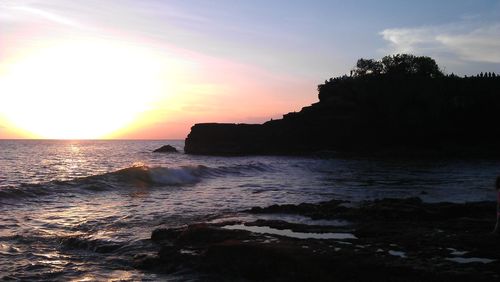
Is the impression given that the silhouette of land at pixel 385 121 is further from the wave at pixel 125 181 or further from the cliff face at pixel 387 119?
the wave at pixel 125 181

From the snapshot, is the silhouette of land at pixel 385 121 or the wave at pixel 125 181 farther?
the silhouette of land at pixel 385 121

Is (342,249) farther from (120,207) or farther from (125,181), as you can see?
(125,181)

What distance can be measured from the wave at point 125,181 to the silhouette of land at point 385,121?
145 ft

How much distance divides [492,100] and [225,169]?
60.0 m

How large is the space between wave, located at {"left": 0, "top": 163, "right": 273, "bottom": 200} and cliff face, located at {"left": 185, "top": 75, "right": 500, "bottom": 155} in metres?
44.1

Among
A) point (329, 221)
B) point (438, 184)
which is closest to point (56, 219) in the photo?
point (329, 221)

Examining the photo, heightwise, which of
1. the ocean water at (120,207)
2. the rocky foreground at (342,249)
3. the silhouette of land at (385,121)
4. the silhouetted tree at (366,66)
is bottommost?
the ocean water at (120,207)

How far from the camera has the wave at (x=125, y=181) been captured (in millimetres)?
23066

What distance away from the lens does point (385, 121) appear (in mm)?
81938

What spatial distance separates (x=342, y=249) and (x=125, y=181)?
860 inches

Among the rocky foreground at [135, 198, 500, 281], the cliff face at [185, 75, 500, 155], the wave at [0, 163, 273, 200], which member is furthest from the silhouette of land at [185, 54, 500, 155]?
the rocky foreground at [135, 198, 500, 281]

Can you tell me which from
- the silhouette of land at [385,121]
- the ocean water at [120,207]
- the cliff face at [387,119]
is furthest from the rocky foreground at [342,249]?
the cliff face at [387,119]

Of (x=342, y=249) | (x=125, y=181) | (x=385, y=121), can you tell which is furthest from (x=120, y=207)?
(x=385, y=121)

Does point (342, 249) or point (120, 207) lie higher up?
point (342, 249)
